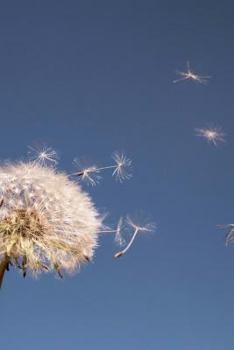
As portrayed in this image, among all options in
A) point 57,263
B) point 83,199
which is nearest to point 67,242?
point 57,263

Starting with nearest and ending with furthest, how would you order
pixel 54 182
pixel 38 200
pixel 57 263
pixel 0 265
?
pixel 0 265
pixel 57 263
pixel 38 200
pixel 54 182

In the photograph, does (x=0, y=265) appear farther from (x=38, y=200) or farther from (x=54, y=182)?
(x=54, y=182)

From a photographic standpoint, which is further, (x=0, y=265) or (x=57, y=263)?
(x=57, y=263)

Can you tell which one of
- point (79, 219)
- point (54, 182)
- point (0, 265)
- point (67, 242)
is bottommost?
point (0, 265)

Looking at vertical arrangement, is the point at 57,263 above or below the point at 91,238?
below

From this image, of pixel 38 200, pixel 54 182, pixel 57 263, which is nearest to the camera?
pixel 57 263
